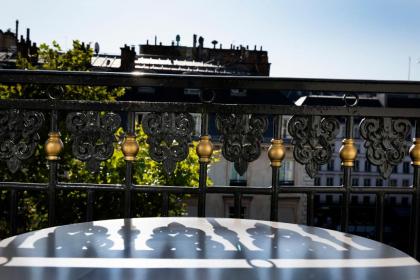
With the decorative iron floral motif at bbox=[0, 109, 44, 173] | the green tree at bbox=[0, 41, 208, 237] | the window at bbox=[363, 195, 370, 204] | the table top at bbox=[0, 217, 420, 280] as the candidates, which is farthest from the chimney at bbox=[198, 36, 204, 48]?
the table top at bbox=[0, 217, 420, 280]

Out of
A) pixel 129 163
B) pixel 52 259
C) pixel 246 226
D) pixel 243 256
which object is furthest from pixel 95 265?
pixel 129 163

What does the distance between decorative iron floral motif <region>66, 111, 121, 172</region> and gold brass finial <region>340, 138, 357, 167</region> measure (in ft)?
3.00

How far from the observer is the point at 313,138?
2.07 m

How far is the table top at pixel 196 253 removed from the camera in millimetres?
1003

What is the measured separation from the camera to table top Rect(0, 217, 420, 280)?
1003 millimetres

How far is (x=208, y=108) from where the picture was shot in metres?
2.04

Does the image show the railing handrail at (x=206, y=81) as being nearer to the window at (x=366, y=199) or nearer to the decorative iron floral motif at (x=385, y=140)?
the decorative iron floral motif at (x=385, y=140)

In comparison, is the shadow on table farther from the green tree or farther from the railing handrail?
the green tree

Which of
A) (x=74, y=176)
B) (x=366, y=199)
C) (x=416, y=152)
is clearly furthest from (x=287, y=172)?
(x=366, y=199)

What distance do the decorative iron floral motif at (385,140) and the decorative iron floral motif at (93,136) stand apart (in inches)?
40.1

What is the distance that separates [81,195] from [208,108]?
397 inches

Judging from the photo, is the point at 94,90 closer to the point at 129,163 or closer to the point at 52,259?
the point at 129,163

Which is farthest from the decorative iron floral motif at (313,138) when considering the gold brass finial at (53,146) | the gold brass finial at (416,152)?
the gold brass finial at (53,146)

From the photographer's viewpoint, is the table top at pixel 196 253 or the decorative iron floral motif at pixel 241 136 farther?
the decorative iron floral motif at pixel 241 136
